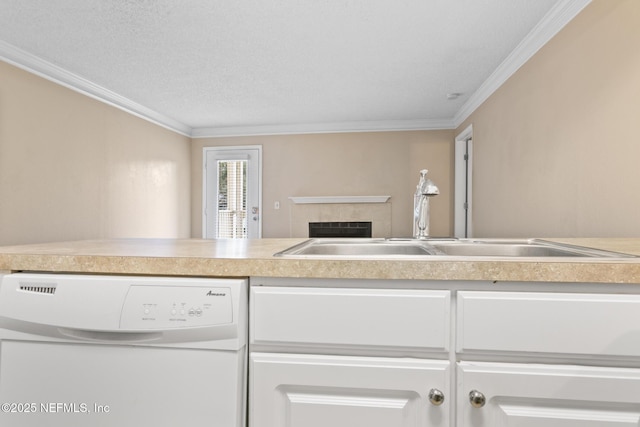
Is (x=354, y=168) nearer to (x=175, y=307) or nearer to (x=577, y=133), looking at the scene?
(x=577, y=133)

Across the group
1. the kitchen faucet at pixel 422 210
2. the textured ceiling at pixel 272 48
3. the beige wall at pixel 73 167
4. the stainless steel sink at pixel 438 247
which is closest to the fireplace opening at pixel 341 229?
the textured ceiling at pixel 272 48

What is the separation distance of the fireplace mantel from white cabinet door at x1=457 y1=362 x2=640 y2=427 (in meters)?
4.10

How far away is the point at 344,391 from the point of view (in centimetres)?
75

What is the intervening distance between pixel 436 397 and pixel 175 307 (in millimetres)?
619

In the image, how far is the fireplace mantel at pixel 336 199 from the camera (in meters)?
4.78

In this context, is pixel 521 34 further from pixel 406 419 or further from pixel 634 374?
pixel 406 419

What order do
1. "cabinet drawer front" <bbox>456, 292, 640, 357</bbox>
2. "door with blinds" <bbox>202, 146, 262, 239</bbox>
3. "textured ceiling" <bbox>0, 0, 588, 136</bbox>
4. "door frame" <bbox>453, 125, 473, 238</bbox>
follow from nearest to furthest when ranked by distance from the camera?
"cabinet drawer front" <bbox>456, 292, 640, 357</bbox> → "textured ceiling" <bbox>0, 0, 588, 136</bbox> → "door frame" <bbox>453, 125, 473, 238</bbox> → "door with blinds" <bbox>202, 146, 262, 239</bbox>

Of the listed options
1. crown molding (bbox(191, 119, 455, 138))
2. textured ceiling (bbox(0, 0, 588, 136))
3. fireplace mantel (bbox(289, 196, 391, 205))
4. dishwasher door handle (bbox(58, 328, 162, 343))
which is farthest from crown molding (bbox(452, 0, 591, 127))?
dishwasher door handle (bbox(58, 328, 162, 343))

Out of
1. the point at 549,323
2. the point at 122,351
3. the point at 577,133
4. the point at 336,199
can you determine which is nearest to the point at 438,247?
the point at 549,323

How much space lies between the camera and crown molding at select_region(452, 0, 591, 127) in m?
1.97

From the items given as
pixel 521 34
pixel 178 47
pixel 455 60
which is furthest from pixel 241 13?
pixel 521 34

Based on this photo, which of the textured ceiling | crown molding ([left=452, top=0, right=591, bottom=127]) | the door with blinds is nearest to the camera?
crown molding ([left=452, top=0, right=591, bottom=127])

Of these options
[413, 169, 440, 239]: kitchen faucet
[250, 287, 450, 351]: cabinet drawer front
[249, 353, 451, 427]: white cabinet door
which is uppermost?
[413, 169, 440, 239]: kitchen faucet

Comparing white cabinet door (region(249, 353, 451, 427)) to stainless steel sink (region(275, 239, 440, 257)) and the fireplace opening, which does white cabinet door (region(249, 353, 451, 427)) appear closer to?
stainless steel sink (region(275, 239, 440, 257))
